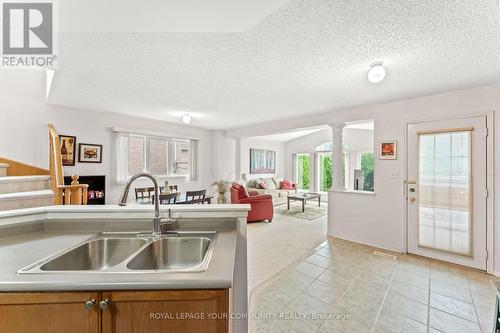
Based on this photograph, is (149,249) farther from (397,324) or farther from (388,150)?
(388,150)

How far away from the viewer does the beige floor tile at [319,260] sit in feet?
9.02

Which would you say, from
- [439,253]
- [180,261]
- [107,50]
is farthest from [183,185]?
[439,253]

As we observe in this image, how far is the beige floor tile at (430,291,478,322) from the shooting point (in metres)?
1.83

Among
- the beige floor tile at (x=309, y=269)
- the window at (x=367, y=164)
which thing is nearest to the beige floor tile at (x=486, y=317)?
the beige floor tile at (x=309, y=269)

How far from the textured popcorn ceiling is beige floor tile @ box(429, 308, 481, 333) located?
2289mm

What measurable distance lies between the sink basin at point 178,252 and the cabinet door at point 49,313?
1.42 ft

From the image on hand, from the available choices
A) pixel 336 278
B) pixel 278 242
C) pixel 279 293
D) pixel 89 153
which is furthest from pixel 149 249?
pixel 89 153

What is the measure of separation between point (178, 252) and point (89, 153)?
12.3 ft

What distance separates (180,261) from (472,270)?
3.50 metres

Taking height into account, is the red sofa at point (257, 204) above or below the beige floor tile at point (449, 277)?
above

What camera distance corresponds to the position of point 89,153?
3965 millimetres

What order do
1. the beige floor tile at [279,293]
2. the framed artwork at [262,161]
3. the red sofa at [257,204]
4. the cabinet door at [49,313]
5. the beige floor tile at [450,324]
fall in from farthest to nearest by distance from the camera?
the framed artwork at [262,161] → the red sofa at [257,204] → the beige floor tile at [279,293] → the beige floor tile at [450,324] → the cabinet door at [49,313]

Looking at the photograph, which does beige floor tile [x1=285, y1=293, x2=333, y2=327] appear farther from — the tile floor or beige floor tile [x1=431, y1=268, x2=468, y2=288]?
beige floor tile [x1=431, y1=268, x2=468, y2=288]

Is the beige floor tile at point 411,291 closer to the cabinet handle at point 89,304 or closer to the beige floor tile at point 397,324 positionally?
the beige floor tile at point 397,324
